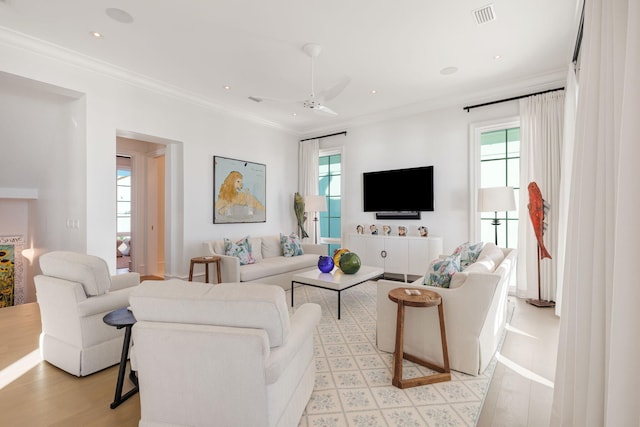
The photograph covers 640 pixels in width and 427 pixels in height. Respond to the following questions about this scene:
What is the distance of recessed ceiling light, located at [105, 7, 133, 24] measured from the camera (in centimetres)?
288

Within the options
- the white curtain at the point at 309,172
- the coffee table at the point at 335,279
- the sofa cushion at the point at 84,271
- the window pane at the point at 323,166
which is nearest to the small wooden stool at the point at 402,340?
the coffee table at the point at 335,279

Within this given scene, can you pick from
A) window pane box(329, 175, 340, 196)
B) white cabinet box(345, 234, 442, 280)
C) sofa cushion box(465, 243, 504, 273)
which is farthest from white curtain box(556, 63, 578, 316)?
window pane box(329, 175, 340, 196)

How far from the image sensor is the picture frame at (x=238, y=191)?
5414 mm

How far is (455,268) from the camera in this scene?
8.64 ft

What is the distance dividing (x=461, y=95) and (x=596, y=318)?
461 cm

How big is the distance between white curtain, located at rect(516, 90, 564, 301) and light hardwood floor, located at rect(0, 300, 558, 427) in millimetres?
1533

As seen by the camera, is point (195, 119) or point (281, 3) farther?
point (195, 119)

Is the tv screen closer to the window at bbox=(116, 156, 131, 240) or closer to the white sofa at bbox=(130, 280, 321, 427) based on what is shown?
the white sofa at bbox=(130, 280, 321, 427)

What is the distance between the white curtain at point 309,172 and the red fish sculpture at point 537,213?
12.9 ft

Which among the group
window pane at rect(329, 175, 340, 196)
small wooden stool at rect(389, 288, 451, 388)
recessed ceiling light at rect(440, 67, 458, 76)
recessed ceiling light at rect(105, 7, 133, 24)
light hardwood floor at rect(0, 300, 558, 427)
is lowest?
light hardwood floor at rect(0, 300, 558, 427)

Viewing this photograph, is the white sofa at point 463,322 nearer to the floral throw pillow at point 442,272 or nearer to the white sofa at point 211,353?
the floral throw pillow at point 442,272

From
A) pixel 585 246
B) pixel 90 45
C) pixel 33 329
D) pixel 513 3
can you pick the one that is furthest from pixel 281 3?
pixel 33 329

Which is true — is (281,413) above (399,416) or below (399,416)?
above

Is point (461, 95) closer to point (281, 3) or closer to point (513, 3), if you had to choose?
point (513, 3)
